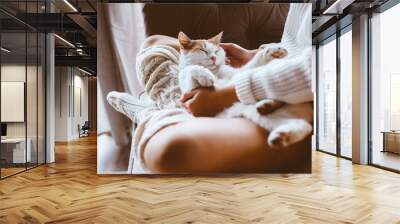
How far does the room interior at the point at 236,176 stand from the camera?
3900 millimetres

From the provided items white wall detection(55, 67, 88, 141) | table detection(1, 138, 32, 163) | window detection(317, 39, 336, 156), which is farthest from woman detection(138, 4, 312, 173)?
white wall detection(55, 67, 88, 141)

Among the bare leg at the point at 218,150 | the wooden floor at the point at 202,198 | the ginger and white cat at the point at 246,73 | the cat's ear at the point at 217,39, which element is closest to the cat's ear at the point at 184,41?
the ginger and white cat at the point at 246,73

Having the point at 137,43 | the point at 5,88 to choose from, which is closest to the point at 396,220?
the point at 137,43

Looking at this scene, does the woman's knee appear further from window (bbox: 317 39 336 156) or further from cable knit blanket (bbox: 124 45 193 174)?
window (bbox: 317 39 336 156)

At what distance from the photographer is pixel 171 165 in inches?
224

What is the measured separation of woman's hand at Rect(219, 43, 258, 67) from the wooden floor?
70.2 inches

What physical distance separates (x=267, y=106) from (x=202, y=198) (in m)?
1.83

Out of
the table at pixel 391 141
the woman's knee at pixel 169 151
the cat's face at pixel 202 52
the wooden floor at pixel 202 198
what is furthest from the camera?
the table at pixel 391 141

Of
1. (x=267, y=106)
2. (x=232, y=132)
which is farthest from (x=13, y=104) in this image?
(x=267, y=106)

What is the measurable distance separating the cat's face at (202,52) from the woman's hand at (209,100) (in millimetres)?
382

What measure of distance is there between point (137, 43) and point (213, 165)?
7.28 feet

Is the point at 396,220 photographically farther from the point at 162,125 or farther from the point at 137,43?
the point at 137,43

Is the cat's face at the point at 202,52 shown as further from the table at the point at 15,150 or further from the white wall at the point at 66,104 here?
the white wall at the point at 66,104

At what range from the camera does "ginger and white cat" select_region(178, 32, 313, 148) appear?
18.2ft
